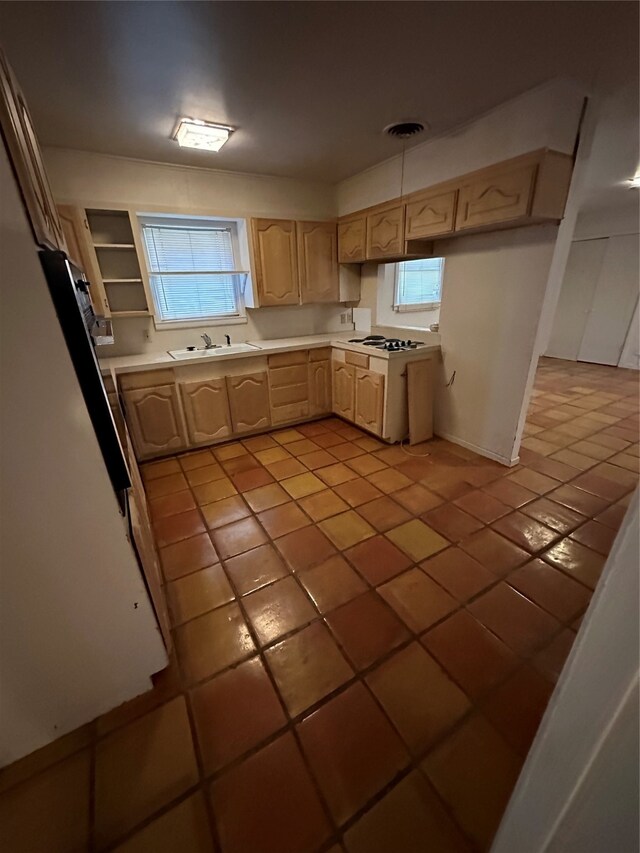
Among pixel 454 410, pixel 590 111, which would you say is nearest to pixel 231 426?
pixel 454 410

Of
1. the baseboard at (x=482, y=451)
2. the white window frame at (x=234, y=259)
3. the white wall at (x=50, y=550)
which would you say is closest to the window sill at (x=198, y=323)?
the white window frame at (x=234, y=259)

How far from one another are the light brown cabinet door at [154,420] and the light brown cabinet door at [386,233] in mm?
2196

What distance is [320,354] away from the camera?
11.5ft

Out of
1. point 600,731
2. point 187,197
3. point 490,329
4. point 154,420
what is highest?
point 187,197

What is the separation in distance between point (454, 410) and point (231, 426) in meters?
2.08

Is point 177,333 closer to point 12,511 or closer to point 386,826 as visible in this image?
point 12,511

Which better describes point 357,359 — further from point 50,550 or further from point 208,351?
→ point 50,550

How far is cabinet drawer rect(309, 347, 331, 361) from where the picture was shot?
347 centimetres

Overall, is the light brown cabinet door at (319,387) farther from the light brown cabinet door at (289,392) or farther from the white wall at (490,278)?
the white wall at (490,278)

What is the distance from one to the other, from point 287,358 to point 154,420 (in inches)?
52.4

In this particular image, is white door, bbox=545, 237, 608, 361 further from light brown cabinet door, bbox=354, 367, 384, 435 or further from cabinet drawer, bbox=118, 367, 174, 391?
cabinet drawer, bbox=118, 367, 174, 391

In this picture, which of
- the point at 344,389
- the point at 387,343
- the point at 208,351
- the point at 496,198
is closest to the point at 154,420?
the point at 208,351

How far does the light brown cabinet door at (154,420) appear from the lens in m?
2.80

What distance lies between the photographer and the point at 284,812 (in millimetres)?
994
